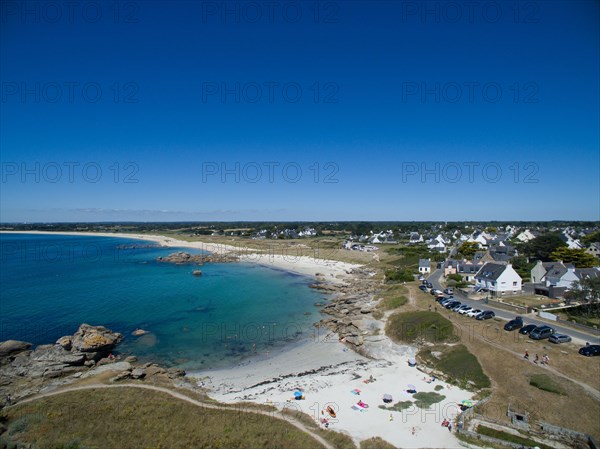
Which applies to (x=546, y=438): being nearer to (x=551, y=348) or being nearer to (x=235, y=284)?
(x=551, y=348)

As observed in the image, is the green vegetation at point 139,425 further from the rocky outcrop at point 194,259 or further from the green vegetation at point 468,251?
the rocky outcrop at point 194,259

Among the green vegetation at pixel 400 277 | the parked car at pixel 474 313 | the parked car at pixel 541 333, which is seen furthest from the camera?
the green vegetation at pixel 400 277

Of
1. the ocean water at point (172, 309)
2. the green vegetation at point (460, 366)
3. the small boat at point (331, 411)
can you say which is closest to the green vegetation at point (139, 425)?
the small boat at point (331, 411)

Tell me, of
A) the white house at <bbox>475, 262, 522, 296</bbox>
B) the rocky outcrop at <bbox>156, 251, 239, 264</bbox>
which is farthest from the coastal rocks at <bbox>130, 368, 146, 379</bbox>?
the rocky outcrop at <bbox>156, 251, 239, 264</bbox>

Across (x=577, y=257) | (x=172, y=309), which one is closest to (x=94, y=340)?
(x=172, y=309)

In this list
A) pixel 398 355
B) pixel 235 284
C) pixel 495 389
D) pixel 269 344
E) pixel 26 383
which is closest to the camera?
pixel 495 389

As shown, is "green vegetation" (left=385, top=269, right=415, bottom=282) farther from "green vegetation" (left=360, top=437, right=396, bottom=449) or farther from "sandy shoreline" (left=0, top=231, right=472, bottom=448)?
"green vegetation" (left=360, top=437, right=396, bottom=449)

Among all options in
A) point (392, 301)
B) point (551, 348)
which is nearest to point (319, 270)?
Result: point (392, 301)
